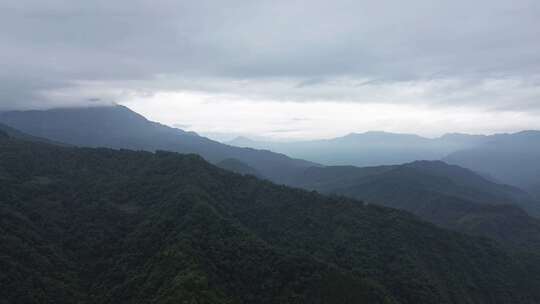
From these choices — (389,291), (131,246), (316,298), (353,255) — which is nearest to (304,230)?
(353,255)

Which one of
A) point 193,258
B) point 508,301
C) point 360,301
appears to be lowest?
point 508,301

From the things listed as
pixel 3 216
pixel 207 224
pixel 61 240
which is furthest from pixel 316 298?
pixel 3 216

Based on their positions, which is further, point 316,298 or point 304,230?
point 304,230

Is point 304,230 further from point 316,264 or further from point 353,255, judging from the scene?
point 316,264

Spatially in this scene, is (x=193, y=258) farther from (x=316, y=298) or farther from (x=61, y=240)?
(x=61, y=240)

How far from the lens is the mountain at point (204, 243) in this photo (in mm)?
73438

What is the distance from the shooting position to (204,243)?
8056cm

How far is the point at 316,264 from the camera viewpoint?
3108 inches

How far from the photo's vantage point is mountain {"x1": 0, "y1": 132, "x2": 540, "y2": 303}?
7344 centimetres

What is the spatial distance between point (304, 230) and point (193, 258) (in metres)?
35.2

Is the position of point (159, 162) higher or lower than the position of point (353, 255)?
higher

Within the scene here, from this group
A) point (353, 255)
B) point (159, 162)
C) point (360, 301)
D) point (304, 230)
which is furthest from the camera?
point (159, 162)

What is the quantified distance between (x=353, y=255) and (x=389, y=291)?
38.3ft

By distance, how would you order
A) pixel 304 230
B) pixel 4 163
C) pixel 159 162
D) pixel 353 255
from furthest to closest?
pixel 159 162 → pixel 4 163 → pixel 304 230 → pixel 353 255
